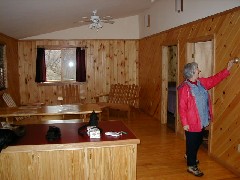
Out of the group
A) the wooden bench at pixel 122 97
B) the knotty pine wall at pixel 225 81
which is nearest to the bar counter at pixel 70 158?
the knotty pine wall at pixel 225 81

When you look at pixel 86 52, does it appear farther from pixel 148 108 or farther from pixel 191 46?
pixel 191 46

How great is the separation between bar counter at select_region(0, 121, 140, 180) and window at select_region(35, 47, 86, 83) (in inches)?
230

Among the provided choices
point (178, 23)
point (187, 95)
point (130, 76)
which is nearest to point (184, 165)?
point (187, 95)

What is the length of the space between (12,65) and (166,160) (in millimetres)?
5366

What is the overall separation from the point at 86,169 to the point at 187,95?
1.71 metres

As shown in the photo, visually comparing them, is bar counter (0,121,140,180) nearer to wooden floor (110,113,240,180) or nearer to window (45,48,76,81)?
wooden floor (110,113,240,180)

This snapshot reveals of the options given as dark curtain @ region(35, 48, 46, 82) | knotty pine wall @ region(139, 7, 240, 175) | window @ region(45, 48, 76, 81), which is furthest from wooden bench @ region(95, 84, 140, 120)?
knotty pine wall @ region(139, 7, 240, 175)

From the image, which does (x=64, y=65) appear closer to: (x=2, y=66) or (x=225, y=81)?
(x=2, y=66)

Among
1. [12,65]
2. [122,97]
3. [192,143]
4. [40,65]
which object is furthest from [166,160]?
[40,65]

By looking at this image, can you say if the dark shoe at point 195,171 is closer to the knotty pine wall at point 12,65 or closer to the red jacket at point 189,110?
the red jacket at point 189,110

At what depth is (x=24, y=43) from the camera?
838 cm

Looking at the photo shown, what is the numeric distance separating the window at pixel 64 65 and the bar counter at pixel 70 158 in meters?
5.85

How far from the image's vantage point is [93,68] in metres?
8.71

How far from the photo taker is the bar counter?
8.36 ft
